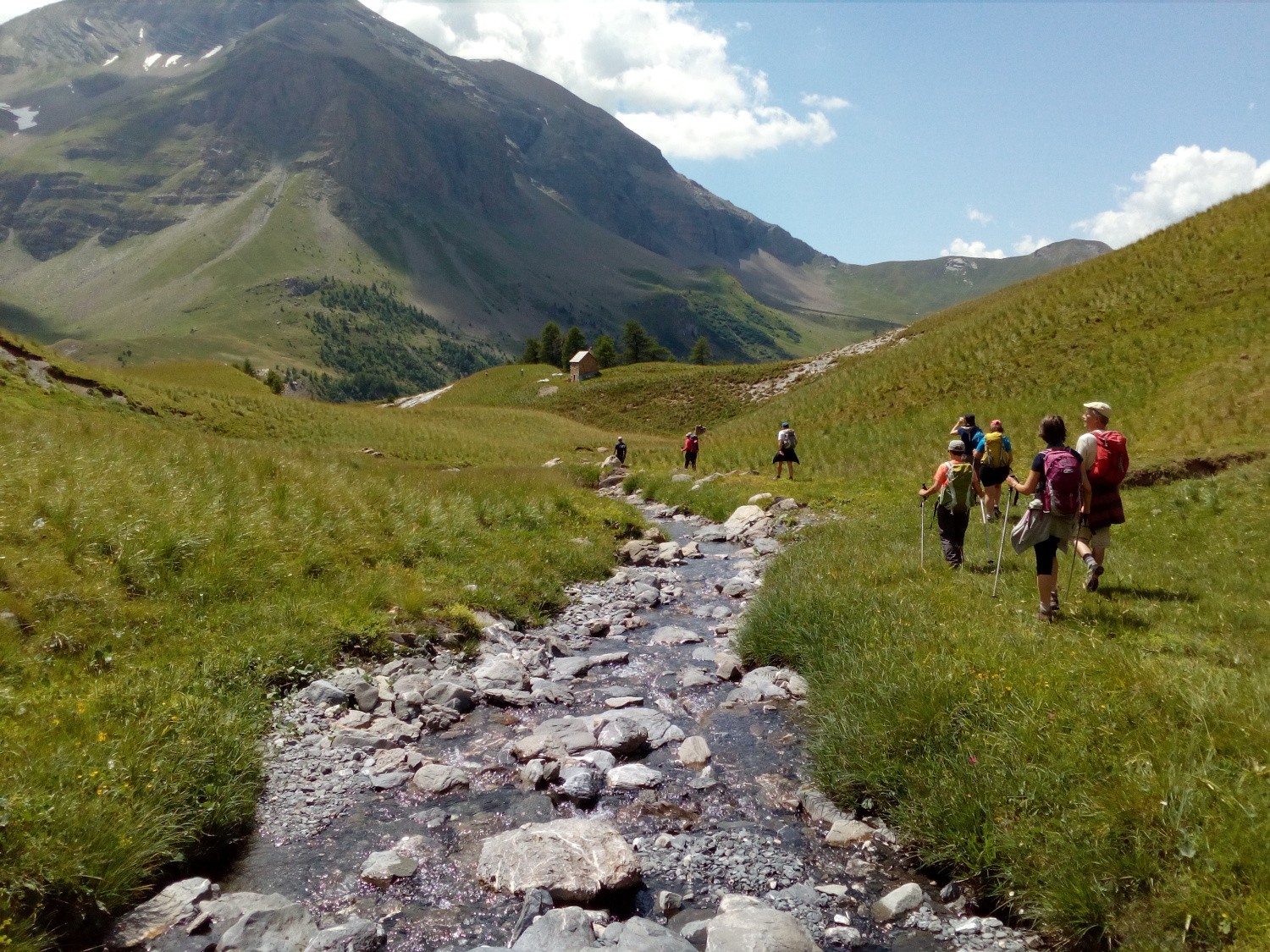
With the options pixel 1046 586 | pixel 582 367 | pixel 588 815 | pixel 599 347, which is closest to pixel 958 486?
pixel 1046 586

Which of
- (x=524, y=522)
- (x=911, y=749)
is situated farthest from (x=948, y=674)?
(x=524, y=522)

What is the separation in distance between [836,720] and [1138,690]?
286 cm

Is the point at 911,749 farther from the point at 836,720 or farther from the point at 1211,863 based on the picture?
the point at 1211,863

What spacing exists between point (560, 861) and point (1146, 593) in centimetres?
973

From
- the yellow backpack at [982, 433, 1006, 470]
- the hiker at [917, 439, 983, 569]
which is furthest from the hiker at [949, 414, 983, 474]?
the hiker at [917, 439, 983, 569]

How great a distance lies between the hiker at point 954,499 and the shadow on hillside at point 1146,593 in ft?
8.27

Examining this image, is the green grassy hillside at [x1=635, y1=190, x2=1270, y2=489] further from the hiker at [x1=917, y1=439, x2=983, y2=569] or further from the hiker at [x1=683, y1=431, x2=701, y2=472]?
the hiker at [x1=917, y1=439, x2=983, y2=569]

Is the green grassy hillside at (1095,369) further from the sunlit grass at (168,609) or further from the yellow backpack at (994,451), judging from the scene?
the sunlit grass at (168,609)

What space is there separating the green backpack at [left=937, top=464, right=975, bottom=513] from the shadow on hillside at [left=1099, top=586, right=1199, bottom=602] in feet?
8.98

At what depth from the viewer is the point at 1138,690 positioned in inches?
251

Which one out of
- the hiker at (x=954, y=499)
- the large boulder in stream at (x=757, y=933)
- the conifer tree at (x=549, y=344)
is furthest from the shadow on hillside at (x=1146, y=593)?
the conifer tree at (x=549, y=344)

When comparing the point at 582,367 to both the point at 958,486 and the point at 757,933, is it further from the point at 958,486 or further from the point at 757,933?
the point at 757,933

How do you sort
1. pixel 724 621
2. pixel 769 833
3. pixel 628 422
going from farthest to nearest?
pixel 628 422 < pixel 724 621 < pixel 769 833

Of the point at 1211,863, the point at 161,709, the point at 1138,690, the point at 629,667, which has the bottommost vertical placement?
the point at 629,667
